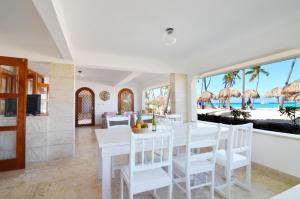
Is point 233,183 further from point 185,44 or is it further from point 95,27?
point 95,27

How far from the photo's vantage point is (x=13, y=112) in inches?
105

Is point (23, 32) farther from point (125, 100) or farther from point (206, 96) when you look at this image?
point (125, 100)

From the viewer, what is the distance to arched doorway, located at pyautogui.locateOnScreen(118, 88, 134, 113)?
840 centimetres

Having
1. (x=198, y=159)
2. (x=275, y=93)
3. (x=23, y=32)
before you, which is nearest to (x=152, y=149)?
(x=198, y=159)

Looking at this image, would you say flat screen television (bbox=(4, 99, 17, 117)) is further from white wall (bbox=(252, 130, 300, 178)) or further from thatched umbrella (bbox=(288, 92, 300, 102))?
thatched umbrella (bbox=(288, 92, 300, 102))

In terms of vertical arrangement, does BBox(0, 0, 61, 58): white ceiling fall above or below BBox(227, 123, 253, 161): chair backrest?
above

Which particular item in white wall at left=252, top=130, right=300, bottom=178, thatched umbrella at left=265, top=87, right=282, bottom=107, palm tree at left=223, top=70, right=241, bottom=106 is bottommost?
white wall at left=252, top=130, right=300, bottom=178

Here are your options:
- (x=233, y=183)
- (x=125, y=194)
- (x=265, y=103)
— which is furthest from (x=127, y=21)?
(x=265, y=103)

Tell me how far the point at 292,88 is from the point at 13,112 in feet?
16.7

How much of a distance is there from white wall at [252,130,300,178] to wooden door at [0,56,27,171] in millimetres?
4350

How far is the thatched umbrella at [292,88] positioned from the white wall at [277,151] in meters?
0.83

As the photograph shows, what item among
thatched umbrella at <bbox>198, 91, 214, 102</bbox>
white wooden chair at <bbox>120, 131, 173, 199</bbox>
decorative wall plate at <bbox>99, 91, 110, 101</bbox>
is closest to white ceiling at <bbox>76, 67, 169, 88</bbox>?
decorative wall plate at <bbox>99, 91, 110, 101</bbox>

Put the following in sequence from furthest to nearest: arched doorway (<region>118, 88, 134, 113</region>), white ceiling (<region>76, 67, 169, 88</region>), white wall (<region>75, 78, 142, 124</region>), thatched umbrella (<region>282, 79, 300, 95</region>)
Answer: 1. arched doorway (<region>118, 88, 134, 113</region>)
2. white wall (<region>75, 78, 142, 124</region>)
3. white ceiling (<region>76, 67, 169, 88</region>)
4. thatched umbrella (<region>282, 79, 300, 95</region>)

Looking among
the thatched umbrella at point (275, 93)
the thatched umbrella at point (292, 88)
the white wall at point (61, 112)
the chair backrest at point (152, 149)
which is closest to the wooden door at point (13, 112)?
the white wall at point (61, 112)
